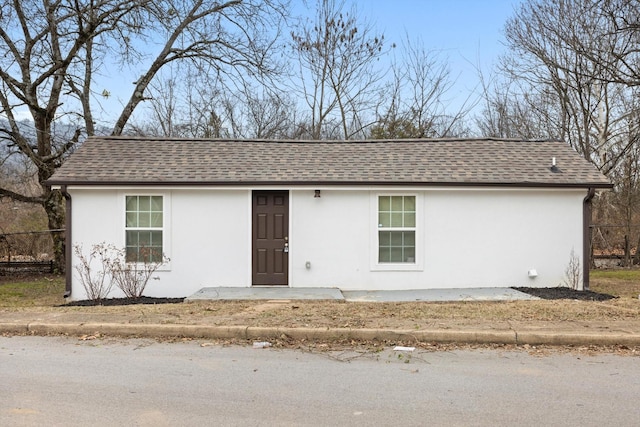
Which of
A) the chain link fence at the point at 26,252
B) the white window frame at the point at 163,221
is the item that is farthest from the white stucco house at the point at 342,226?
the chain link fence at the point at 26,252

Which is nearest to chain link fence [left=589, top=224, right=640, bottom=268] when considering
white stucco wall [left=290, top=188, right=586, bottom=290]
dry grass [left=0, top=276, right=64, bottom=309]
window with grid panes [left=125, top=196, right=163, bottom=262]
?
white stucco wall [left=290, top=188, right=586, bottom=290]

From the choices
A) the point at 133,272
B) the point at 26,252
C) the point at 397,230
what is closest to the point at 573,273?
the point at 397,230

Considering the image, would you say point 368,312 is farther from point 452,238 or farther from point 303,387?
point 452,238

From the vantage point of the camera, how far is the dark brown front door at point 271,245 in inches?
501

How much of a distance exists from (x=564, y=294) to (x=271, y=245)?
255 inches

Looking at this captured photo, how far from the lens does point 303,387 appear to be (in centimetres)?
541

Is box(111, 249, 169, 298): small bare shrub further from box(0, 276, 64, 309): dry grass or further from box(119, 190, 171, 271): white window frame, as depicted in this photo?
box(0, 276, 64, 309): dry grass

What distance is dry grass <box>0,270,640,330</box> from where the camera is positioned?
8.12m

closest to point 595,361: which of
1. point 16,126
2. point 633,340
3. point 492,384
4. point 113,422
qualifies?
point 633,340

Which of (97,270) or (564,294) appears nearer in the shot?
(564,294)

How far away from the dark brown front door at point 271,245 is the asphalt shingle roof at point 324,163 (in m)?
0.75

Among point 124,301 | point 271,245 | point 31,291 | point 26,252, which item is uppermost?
point 271,245

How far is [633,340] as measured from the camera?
277 inches

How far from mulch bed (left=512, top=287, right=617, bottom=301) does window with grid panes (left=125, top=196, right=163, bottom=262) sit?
827 centimetres
